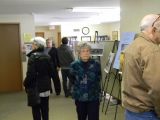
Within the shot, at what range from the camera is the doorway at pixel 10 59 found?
26.3 feet

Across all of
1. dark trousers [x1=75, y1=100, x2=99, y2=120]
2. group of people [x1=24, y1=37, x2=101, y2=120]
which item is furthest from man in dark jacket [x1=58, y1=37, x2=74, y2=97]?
dark trousers [x1=75, y1=100, x2=99, y2=120]

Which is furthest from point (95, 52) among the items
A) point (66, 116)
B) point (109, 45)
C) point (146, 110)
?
point (146, 110)

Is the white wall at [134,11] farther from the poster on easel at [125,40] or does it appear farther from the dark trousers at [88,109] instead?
the dark trousers at [88,109]

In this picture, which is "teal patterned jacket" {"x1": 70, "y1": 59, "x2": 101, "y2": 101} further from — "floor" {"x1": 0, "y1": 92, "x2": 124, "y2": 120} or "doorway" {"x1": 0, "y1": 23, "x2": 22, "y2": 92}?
"doorway" {"x1": 0, "y1": 23, "x2": 22, "y2": 92}

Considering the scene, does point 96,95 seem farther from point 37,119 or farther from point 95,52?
point 95,52

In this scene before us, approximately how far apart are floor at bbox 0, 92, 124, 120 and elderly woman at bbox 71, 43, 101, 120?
5.61 ft

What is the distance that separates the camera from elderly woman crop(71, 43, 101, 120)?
3434 mm

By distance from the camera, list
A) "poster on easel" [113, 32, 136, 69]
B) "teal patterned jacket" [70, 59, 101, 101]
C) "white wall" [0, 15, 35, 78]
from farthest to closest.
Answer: "white wall" [0, 15, 35, 78] < "poster on easel" [113, 32, 136, 69] < "teal patterned jacket" [70, 59, 101, 101]

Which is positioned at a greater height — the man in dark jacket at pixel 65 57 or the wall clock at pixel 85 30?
the wall clock at pixel 85 30

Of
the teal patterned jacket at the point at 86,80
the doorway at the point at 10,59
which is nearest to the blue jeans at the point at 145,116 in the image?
the teal patterned jacket at the point at 86,80

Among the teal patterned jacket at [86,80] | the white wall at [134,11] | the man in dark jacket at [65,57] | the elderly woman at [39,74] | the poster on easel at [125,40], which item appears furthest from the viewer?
the man in dark jacket at [65,57]

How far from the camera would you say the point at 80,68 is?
3.46m

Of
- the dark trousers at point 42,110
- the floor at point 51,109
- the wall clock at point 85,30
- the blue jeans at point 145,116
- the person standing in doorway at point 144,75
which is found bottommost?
the floor at point 51,109

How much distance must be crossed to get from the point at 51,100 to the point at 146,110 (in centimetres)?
493
